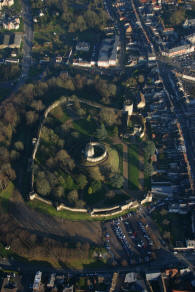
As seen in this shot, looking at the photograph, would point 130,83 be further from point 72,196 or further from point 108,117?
point 72,196

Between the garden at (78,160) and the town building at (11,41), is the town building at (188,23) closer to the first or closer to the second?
the garden at (78,160)

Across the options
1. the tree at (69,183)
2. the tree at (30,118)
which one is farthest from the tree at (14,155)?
the tree at (69,183)

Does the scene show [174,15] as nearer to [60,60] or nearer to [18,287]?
[60,60]

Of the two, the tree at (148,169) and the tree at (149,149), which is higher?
the tree at (149,149)

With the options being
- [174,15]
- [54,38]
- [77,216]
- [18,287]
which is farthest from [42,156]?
[174,15]

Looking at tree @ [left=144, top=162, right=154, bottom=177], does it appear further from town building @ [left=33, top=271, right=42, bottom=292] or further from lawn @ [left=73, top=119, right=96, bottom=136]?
town building @ [left=33, top=271, right=42, bottom=292]

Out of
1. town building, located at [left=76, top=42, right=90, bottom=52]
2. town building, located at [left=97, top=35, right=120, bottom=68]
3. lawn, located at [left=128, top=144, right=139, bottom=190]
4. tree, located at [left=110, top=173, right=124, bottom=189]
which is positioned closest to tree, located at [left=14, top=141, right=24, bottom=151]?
tree, located at [left=110, top=173, right=124, bottom=189]
